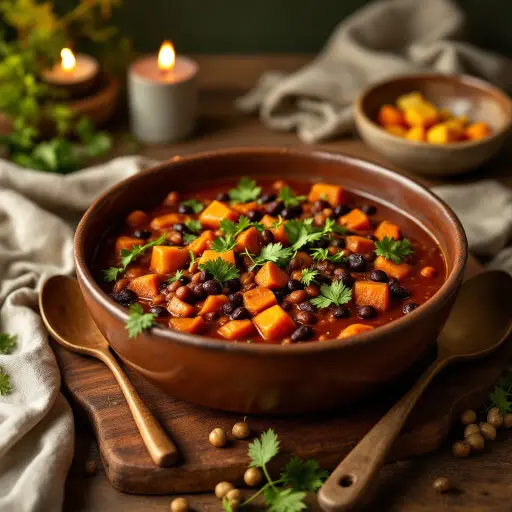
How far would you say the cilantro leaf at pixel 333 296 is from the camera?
2.93 meters

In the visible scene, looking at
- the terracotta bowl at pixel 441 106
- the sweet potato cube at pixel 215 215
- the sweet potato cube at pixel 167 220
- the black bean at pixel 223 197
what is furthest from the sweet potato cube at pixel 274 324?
the terracotta bowl at pixel 441 106

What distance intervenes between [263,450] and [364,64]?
3.09 m

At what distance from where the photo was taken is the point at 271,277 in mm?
2988

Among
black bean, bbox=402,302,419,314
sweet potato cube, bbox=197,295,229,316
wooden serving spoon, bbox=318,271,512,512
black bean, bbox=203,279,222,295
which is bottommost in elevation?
wooden serving spoon, bbox=318,271,512,512

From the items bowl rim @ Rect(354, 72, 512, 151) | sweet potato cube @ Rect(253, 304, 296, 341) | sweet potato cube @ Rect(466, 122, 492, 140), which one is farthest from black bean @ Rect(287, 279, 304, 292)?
sweet potato cube @ Rect(466, 122, 492, 140)

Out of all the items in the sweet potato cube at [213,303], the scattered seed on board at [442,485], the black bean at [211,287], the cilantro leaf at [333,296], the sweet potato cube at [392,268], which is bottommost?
the scattered seed on board at [442,485]

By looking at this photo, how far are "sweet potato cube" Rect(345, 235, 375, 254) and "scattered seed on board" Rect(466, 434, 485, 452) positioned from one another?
817 millimetres

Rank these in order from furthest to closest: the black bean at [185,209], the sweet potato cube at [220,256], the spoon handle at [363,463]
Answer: the black bean at [185,209] → the sweet potato cube at [220,256] → the spoon handle at [363,463]

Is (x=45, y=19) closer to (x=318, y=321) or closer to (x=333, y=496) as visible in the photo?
(x=318, y=321)

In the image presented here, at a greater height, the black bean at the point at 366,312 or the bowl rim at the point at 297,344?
the bowl rim at the point at 297,344

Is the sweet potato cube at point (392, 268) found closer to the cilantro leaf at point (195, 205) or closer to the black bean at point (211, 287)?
the black bean at point (211, 287)

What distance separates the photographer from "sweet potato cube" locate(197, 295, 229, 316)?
290 cm

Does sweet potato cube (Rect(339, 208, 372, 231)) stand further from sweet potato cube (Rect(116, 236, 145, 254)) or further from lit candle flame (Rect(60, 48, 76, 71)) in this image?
lit candle flame (Rect(60, 48, 76, 71))

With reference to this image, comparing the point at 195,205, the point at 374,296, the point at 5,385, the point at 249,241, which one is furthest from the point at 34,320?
the point at 374,296
